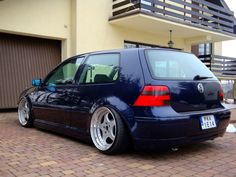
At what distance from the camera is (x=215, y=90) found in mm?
4465

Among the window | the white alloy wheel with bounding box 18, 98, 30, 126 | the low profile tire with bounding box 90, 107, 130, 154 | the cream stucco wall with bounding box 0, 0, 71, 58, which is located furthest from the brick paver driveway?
the window

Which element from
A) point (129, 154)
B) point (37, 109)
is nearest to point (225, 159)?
point (129, 154)

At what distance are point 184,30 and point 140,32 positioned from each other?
190cm

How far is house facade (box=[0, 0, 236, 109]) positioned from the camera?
8883mm

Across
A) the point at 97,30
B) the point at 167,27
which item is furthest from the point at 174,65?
the point at 167,27

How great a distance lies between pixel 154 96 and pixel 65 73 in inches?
88.9

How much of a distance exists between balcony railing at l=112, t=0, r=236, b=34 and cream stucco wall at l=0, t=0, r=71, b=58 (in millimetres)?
1944

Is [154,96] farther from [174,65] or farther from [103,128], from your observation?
[103,128]

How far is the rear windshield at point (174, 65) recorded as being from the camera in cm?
404

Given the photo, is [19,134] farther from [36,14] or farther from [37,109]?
[36,14]

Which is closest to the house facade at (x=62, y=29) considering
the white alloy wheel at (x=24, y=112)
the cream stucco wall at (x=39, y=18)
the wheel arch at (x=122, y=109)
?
A: the cream stucco wall at (x=39, y=18)

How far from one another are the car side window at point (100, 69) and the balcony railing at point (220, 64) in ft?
36.4

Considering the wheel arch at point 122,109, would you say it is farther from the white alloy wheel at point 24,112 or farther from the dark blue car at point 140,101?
the white alloy wheel at point 24,112

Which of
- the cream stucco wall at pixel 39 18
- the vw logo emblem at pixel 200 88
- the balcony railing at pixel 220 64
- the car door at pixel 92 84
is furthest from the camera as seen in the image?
the balcony railing at pixel 220 64
